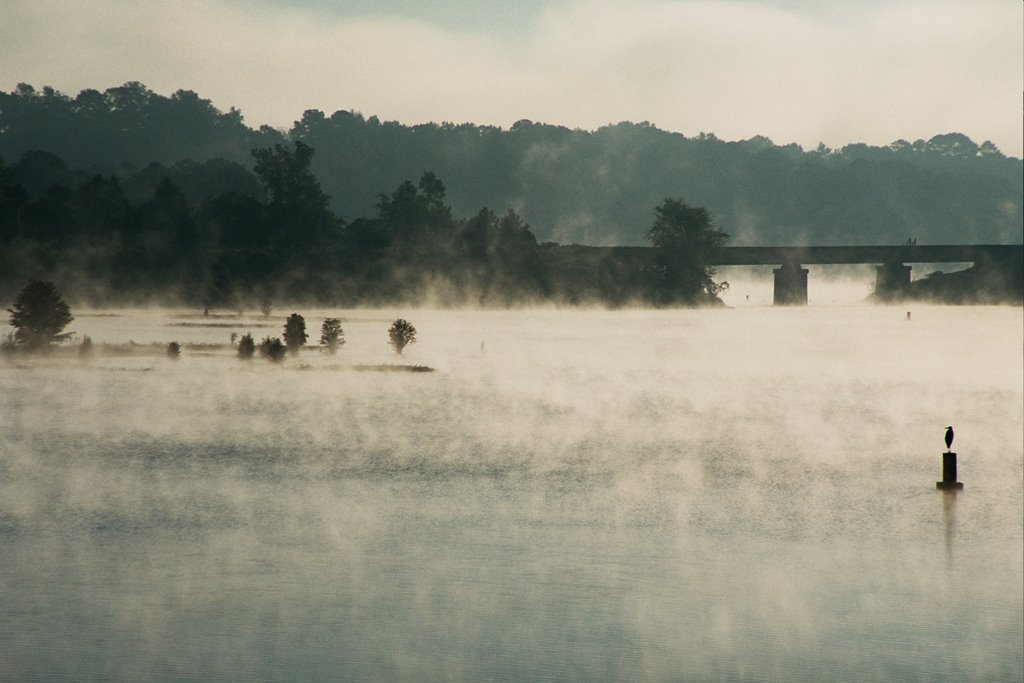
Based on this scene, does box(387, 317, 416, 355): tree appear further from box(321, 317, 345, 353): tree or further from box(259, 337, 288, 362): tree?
box(259, 337, 288, 362): tree

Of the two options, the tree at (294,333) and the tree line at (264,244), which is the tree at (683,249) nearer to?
the tree line at (264,244)

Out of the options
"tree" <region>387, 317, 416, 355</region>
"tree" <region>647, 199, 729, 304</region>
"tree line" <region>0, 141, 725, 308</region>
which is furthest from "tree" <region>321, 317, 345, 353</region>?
"tree" <region>647, 199, 729, 304</region>

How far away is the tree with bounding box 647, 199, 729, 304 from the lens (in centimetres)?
18438

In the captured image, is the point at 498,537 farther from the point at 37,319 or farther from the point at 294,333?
the point at 37,319

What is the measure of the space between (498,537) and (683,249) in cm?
15891

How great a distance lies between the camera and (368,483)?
36.4 meters

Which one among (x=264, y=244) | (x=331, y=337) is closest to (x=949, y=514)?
(x=331, y=337)

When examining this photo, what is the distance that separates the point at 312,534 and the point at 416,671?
9.59m

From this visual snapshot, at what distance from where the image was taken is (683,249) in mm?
184500

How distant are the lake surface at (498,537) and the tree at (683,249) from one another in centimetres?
11831

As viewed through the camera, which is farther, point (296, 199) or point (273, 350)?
point (296, 199)

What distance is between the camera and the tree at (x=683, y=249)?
605 feet

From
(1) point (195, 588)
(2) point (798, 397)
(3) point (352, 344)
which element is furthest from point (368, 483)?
(3) point (352, 344)

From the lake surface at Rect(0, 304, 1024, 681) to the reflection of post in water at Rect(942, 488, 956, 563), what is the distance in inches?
6.0
